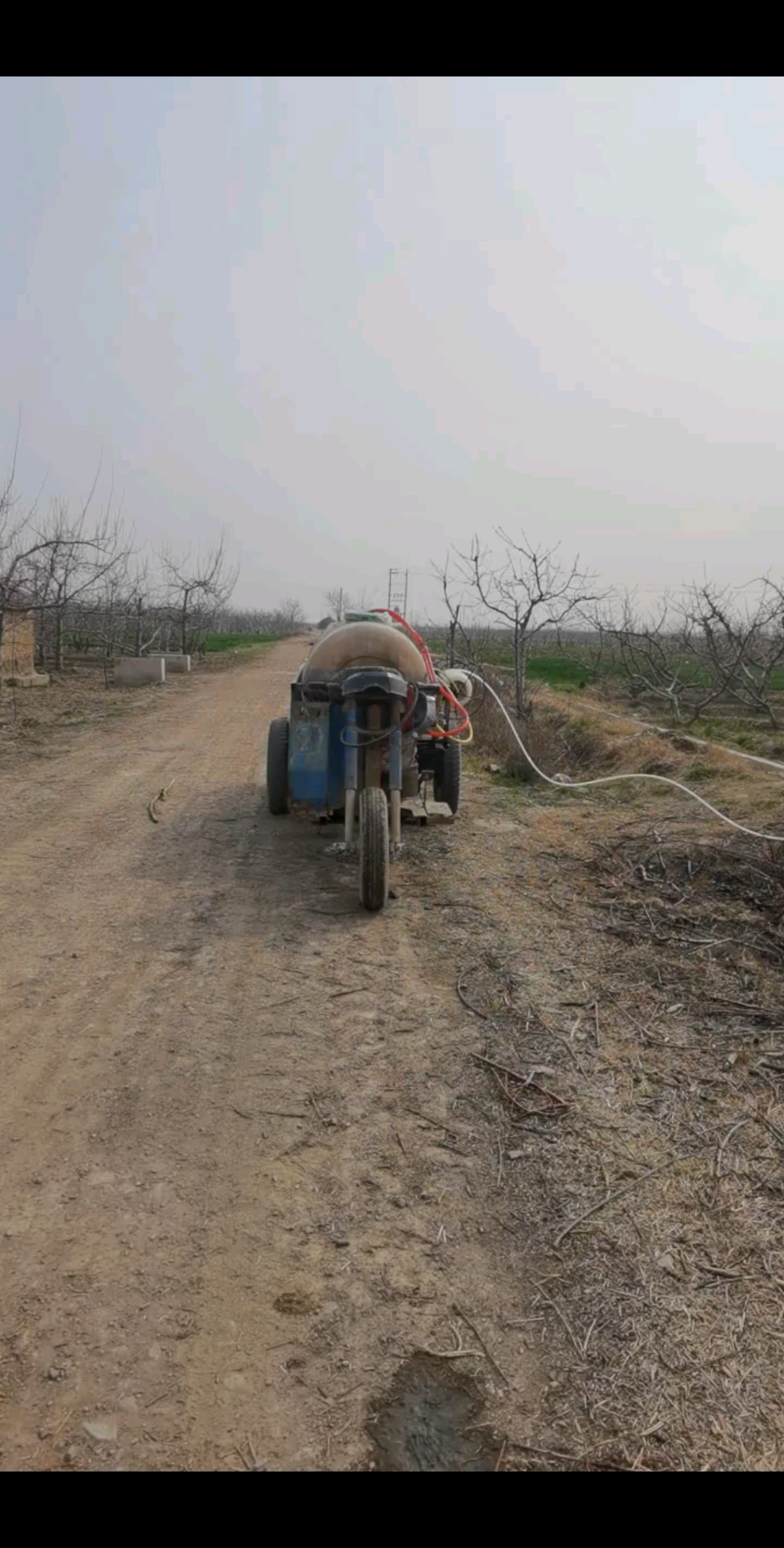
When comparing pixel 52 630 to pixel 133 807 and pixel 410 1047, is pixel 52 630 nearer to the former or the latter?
pixel 133 807

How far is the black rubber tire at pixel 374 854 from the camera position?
4516 millimetres

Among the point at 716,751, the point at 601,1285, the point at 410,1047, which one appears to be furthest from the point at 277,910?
the point at 716,751

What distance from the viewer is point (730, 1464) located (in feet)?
5.29

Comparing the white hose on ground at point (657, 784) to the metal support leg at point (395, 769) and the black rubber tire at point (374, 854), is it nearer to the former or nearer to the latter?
the metal support leg at point (395, 769)

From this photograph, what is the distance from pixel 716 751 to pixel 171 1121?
785cm

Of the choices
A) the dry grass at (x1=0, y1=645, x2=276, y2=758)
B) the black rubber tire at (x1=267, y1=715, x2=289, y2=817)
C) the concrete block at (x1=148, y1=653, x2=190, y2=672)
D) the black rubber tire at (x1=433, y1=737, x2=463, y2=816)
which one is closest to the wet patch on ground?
the black rubber tire at (x1=433, y1=737, x2=463, y2=816)

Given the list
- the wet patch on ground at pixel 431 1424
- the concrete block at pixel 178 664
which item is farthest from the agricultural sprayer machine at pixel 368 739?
the concrete block at pixel 178 664

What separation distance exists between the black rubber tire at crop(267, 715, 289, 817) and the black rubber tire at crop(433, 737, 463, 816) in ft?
4.11

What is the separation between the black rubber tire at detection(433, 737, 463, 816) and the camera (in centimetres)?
630

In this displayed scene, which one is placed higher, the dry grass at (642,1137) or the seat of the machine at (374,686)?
the seat of the machine at (374,686)

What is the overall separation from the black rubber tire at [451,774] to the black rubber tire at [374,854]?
176 cm

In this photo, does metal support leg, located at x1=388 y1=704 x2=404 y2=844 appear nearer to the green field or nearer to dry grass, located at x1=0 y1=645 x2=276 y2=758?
dry grass, located at x1=0 y1=645 x2=276 y2=758

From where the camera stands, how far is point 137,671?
17.9 meters
